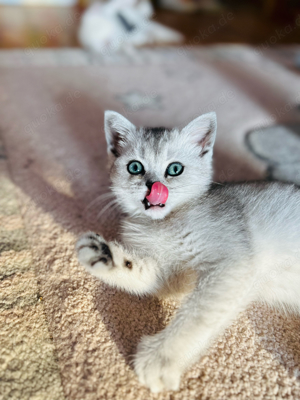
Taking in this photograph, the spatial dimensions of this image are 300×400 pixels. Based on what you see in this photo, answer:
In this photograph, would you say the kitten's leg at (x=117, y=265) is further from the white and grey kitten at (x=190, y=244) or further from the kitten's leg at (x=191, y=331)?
the kitten's leg at (x=191, y=331)

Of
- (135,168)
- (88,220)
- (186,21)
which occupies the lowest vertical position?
(88,220)

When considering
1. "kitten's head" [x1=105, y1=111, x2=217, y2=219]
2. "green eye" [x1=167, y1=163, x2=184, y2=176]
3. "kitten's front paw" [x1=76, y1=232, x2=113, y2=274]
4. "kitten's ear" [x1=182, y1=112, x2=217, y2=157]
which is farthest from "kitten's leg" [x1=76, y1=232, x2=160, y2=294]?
"kitten's ear" [x1=182, y1=112, x2=217, y2=157]

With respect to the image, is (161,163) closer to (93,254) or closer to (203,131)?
(203,131)

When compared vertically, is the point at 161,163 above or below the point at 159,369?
above

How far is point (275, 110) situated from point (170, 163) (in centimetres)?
116

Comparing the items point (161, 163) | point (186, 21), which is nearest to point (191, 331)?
point (161, 163)

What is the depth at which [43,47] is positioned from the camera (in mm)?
2479

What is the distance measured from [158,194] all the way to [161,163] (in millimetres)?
117

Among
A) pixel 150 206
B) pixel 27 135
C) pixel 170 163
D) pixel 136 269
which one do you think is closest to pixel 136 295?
pixel 136 269

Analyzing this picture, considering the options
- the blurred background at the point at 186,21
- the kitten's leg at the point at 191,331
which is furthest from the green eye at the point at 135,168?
the blurred background at the point at 186,21

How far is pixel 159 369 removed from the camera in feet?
2.32

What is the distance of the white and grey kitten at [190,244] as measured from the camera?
74 centimetres

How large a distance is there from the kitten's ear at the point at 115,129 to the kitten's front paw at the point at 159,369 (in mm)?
596

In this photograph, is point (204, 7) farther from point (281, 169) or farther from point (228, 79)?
point (281, 169)
